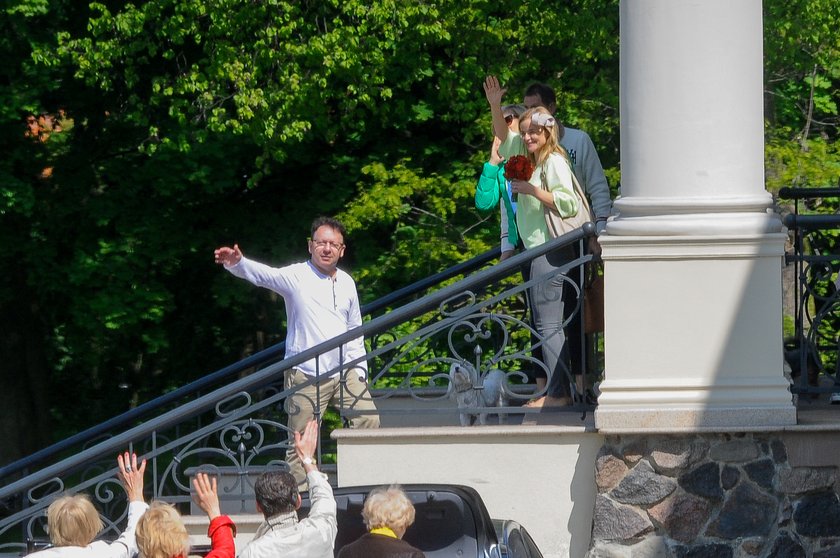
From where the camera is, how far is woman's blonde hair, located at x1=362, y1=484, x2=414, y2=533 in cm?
538

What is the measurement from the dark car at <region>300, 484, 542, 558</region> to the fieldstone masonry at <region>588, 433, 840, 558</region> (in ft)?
3.11

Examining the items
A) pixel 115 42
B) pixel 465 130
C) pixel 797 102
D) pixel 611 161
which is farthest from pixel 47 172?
pixel 797 102

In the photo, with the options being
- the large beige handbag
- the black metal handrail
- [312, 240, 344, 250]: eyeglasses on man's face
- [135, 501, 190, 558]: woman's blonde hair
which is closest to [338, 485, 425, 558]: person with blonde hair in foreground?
[135, 501, 190, 558]: woman's blonde hair

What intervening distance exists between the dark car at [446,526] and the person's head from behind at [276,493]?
646 millimetres

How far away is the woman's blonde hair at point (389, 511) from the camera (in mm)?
5375

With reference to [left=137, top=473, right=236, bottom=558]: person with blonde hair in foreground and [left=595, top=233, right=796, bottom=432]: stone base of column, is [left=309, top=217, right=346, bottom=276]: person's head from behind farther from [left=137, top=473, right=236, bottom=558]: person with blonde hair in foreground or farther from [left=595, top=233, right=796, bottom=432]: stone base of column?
[left=137, top=473, right=236, bottom=558]: person with blonde hair in foreground

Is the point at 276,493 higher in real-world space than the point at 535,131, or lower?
lower

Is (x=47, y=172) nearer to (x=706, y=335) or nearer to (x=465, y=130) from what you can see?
(x=465, y=130)

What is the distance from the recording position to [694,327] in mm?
6992

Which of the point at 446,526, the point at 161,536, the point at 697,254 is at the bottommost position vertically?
the point at 446,526

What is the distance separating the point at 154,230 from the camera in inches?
643

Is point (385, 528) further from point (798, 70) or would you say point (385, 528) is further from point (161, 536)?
point (798, 70)

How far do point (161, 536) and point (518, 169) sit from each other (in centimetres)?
326

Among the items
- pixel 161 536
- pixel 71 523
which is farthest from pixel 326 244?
pixel 161 536
